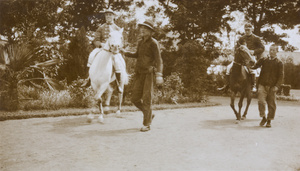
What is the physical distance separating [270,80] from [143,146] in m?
4.82

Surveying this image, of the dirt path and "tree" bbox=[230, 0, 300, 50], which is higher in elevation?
"tree" bbox=[230, 0, 300, 50]

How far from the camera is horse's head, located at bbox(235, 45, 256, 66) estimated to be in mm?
9414

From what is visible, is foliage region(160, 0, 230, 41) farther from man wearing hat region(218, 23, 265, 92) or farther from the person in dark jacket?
the person in dark jacket

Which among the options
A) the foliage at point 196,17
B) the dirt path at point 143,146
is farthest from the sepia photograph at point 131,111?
the foliage at point 196,17

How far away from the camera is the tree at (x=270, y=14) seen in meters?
25.1

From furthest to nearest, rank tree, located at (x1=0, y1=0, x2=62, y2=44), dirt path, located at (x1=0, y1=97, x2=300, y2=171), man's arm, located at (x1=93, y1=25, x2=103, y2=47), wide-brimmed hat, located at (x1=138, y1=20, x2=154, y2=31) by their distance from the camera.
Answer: tree, located at (x1=0, y1=0, x2=62, y2=44)
man's arm, located at (x1=93, y1=25, x2=103, y2=47)
wide-brimmed hat, located at (x1=138, y1=20, x2=154, y2=31)
dirt path, located at (x1=0, y1=97, x2=300, y2=171)

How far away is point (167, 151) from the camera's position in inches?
224

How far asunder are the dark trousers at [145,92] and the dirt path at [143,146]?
41 centimetres

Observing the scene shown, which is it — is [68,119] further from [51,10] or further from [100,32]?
[51,10]

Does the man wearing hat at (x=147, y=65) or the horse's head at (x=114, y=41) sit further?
the horse's head at (x=114, y=41)

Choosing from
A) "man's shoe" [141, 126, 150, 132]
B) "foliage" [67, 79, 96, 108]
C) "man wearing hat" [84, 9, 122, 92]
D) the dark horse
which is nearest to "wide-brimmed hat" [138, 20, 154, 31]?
"man wearing hat" [84, 9, 122, 92]

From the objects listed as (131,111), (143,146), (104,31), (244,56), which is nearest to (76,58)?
(131,111)

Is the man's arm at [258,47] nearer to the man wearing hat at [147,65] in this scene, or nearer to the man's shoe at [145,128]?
the man wearing hat at [147,65]

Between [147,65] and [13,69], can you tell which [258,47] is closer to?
[147,65]
